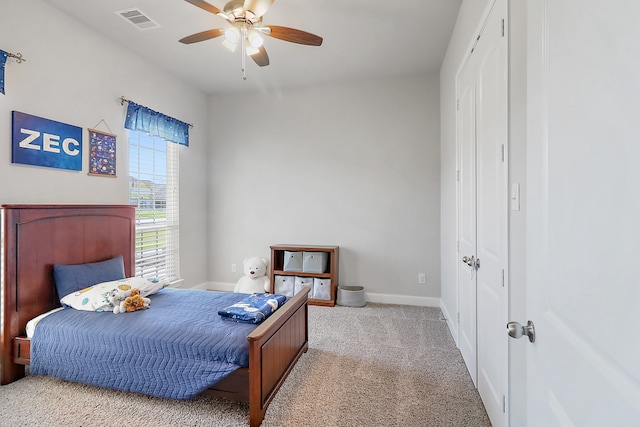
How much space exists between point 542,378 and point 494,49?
1610 mm

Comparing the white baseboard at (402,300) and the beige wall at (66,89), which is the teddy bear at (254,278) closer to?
the white baseboard at (402,300)

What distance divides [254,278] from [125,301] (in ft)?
6.25

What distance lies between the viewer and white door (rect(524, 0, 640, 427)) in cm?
50

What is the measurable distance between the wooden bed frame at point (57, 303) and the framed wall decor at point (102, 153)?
0.42 metres

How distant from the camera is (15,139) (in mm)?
2240

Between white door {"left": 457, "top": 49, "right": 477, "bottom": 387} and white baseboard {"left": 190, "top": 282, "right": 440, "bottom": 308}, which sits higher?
white door {"left": 457, "top": 49, "right": 477, "bottom": 387}

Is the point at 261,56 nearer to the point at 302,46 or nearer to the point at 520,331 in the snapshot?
the point at 302,46

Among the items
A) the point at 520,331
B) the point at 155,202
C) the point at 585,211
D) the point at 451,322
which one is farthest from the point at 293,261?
the point at 585,211

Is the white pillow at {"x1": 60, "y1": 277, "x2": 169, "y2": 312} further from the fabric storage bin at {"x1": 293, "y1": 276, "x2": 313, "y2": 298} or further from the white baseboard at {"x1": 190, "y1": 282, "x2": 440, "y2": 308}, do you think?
the white baseboard at {"x1": 190, "y1": 282, "x2": 440, "y2": 308}

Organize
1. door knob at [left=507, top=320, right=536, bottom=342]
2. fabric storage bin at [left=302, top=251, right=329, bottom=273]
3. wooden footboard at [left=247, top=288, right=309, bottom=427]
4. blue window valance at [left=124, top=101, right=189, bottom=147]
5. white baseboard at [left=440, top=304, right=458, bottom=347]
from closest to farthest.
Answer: door knob at [left=507, top=320, right=536, bottom=342], wooden footboard at [left=247, top=288, right=309, bottom=427], white baseboard at [left=440, top=304, right=458, bottom=347], blue window valance at [left=124, top=101, right=189, bottom=147], fabric storage bin at [left=302, top=251, right=329, bottom=273]

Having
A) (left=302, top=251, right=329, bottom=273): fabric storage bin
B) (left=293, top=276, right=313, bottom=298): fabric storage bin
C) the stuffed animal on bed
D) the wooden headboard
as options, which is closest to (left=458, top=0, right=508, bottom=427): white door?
(left=302, top=251, right=329, bottom=273): fabric storage bin

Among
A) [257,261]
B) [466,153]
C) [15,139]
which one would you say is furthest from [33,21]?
[466,153]

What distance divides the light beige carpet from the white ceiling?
283cm

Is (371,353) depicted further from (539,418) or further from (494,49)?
(494,49)
